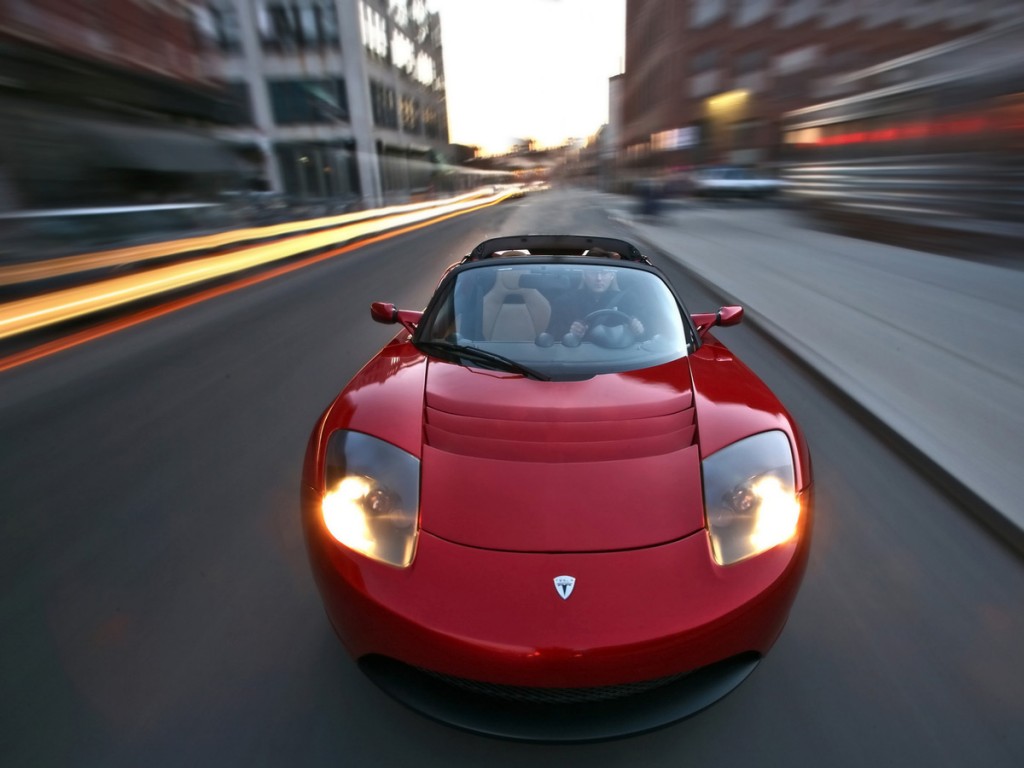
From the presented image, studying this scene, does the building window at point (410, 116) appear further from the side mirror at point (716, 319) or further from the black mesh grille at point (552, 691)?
the black mesh grille at point (552, 691)

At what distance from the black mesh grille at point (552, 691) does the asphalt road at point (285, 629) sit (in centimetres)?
12

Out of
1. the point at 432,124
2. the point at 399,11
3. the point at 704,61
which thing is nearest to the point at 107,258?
the point at 704,61

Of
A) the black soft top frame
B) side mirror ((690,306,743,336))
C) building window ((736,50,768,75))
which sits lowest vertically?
side mirror ((690,306,743,336))

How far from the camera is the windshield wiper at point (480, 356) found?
7.75 feet

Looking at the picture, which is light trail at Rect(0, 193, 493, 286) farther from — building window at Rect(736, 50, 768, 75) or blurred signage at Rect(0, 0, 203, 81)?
building window at Rect(736, 50, 768, 75)

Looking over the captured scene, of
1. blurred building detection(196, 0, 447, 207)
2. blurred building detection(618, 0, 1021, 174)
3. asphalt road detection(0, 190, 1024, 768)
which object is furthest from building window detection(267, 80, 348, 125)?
asphalt road detection(0, 190, 1024, 768)

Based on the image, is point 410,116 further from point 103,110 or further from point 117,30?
point 103,110

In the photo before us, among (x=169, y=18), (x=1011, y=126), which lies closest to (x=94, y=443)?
(x=1011, y=126)

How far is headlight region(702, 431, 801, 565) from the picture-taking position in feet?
5.49

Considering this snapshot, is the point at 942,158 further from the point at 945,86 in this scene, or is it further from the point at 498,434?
the point at 498,434

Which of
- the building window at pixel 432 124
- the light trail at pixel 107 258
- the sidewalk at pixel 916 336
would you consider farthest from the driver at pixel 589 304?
the building window at pixel 432 124

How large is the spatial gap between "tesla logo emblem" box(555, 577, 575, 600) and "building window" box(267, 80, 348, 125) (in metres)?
47.2

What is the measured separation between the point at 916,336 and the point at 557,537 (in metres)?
5.25

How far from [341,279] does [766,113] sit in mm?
39332
